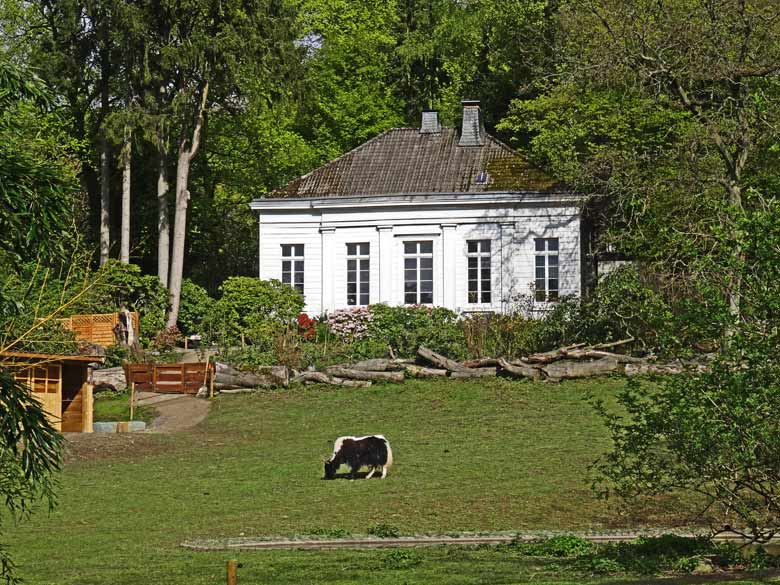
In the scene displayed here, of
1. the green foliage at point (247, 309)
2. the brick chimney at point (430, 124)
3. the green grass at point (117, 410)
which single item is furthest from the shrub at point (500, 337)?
the brick chimney at point (430, 124)

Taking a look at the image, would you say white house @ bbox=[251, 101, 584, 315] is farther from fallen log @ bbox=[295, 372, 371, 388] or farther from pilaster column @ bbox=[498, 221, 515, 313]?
fallen log @ bbox=[295, 372, 371, 388]

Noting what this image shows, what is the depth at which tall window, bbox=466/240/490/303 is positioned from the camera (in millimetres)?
43594

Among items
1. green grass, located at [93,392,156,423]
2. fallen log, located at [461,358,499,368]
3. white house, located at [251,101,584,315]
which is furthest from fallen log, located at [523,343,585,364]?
green grass, located at [93,392,156,423]

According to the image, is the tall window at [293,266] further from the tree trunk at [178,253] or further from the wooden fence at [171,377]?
the wooden fence at [171,377]

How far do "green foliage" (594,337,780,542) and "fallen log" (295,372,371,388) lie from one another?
19670 mm

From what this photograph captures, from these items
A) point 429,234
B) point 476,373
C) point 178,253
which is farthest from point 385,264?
point 476,373

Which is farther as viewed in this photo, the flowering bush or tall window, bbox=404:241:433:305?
tall window, bbox=404:241:433:305

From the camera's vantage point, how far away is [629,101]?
45.9 m

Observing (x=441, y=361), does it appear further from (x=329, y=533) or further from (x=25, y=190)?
(x=25, y=190)

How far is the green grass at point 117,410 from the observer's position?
107 ft

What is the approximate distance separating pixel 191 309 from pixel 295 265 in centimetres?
378

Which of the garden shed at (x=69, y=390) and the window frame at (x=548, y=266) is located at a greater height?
the window frame at (x=548, y=266)

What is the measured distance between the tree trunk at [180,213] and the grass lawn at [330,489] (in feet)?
34.4

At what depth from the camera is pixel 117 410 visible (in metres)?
33.3
